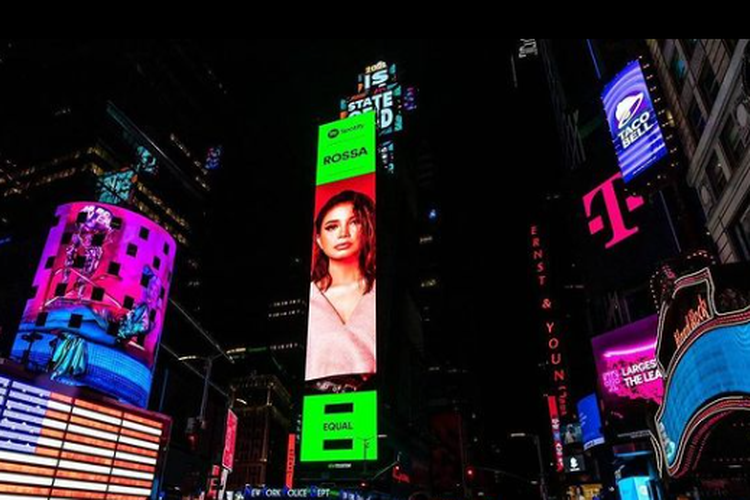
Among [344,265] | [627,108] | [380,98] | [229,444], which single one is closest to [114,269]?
[229,444]

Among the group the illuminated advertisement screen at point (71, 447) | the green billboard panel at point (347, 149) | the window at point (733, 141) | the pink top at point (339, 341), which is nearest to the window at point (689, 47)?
the window at point (733, 141)

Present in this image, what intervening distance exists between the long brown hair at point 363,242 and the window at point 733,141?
3534cm

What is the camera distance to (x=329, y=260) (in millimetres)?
51438

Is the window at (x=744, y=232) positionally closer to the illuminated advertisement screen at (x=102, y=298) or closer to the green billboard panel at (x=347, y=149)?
the illuminated advertisement screen at (x=102, y=298)

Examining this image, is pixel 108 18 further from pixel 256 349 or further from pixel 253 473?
pixel 256 349

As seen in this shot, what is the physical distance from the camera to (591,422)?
33.3m

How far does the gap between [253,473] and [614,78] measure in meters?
103

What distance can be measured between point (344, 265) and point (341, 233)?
3.67m

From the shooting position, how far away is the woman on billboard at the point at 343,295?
156 ft

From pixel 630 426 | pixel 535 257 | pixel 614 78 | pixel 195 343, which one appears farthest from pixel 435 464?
pixel 614 78

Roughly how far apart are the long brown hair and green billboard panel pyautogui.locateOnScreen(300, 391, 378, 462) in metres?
10.9

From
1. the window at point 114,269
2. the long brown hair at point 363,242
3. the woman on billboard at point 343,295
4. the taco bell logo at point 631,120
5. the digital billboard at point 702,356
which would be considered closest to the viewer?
the digital billboard at point 702,356

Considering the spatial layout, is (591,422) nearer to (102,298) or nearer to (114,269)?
(102,298)

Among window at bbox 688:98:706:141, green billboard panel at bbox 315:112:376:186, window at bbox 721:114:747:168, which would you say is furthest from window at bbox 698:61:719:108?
green billboard panel at bbox 315:112:376:186
